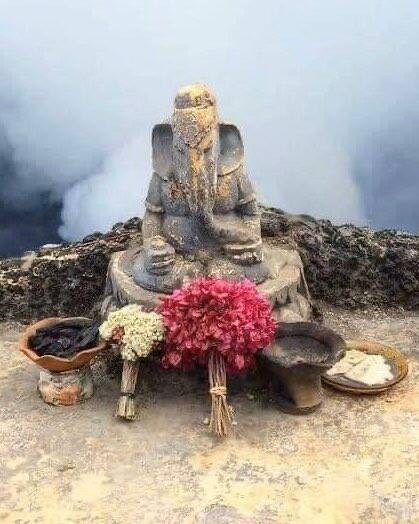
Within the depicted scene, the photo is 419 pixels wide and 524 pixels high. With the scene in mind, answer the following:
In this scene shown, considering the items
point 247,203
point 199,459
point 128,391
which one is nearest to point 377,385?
point 199,459

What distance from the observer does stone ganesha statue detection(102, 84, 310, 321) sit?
6504 millimetres

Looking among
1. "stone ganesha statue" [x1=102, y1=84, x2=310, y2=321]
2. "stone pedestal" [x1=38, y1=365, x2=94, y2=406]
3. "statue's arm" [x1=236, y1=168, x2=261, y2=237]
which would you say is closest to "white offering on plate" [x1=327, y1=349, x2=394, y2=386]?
"stone ganesha statue" [x1=102, y1=84, x2=310, y2=321]

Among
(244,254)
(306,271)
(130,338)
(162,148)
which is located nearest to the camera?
(130,338)

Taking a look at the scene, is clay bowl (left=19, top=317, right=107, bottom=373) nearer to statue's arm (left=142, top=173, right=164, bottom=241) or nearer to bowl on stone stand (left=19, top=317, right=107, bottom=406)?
bowl on stone stand (left=19, top=317, right=107, bottom=406)

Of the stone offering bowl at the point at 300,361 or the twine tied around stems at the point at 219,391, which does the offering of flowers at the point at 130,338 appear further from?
the stone offering bowl at the point at 300,361

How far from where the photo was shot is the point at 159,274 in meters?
6.62

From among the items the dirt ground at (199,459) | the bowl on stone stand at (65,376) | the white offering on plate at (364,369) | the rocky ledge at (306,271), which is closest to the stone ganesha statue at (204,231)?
the white offering on plate at (364,369)

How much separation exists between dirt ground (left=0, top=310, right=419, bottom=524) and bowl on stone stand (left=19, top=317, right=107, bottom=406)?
0.29 feet

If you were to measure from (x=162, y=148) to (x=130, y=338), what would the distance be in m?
1.66

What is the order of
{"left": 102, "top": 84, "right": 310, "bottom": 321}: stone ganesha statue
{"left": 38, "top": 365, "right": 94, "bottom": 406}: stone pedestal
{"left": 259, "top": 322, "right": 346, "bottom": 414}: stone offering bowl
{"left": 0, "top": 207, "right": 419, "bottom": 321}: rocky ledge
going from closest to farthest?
{"left": 259, "top": 322, "right": 346, "bottom": 414}: stone offering bowl < {"left": 38, "top": 365, "right": 94, "bottom": 406}: stone pedestal < {"left": 102, "top": 84, "right": 310, "bottom": 321}: stone ganesha statue < {"left": 0, "top": 207, "right": 419, "bottom": 321}: rocky ledge

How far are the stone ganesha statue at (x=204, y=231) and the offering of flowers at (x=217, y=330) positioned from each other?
528 mm

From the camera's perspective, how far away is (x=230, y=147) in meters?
6.79

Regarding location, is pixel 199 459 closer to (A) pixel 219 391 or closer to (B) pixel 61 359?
(A) pixel 219 391

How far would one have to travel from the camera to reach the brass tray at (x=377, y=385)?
637 cm
